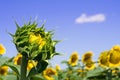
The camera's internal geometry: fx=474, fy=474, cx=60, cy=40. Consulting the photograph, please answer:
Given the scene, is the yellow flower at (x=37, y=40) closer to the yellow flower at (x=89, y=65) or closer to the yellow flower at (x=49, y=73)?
the yellow flower at (x=49, y=73)

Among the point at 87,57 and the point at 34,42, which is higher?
the point at 87,57

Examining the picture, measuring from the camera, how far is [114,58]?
6043mm

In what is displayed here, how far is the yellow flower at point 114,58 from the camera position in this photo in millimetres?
5851

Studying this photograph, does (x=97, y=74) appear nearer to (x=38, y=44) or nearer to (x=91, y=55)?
(x=38, y=44)

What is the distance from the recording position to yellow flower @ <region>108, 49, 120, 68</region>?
5.85 m

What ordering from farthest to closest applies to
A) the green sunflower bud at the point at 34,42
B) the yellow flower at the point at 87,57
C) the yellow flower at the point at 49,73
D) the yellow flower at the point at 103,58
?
the yellow flower at the point at 87,57
the yellow flower at the point at 103,58
the yellow flower at the point at 49,73
the green sunflower bud at the point at 34,42

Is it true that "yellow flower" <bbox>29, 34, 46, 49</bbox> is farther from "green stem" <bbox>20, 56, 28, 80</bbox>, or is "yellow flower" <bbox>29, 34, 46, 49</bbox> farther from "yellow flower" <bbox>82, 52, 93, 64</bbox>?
"yellow flower" <bbox>82, 52, 93, 64</bbox>

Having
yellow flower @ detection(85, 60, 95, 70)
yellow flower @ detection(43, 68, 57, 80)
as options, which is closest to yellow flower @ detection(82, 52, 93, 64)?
yellow flower @ detection(85, 60, 95, 70)

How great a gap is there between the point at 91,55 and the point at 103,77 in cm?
435

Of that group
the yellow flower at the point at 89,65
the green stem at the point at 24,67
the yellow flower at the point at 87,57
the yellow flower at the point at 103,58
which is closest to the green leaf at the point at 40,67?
the green stem at the point at 24,67

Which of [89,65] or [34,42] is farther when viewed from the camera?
[89,65]

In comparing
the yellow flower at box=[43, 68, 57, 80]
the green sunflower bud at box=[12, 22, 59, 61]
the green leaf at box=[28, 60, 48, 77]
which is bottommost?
the green leaf at box=[28, 60, 48, 77]

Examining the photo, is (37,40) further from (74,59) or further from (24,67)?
(74,59)

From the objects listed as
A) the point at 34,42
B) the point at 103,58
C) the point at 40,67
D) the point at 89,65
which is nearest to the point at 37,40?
the point at 34,42
